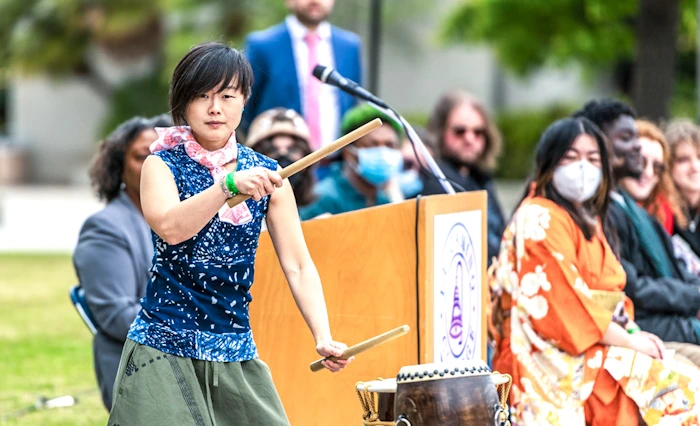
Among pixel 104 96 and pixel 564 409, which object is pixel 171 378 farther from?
pixel 104 96

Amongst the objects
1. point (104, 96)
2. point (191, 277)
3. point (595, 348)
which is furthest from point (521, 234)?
point (104, 96)

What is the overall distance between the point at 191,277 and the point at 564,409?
7.51ft

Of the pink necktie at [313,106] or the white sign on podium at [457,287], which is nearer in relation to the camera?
the white sign on podium at [457,287]

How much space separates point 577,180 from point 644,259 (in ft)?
3.41

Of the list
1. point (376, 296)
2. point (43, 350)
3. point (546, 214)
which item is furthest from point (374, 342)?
point (43, 350)

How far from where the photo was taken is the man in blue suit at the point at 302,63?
7160 millimetres

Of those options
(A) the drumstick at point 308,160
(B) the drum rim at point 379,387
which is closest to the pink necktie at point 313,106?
(B) the drum rim at point 379,387

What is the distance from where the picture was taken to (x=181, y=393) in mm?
3656

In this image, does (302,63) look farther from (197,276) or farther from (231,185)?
(231,185)

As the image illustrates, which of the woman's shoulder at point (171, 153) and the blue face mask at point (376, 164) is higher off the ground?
the woman's shoulder at point (171, 153)

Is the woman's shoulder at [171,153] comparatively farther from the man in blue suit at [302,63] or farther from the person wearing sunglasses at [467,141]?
the person wearing sunglasses at [467,141]

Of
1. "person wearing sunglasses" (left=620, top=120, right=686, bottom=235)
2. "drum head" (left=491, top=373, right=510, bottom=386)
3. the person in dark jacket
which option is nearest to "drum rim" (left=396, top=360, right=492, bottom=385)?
"drum head" (left=491, top=373, right=510, bottom=386)

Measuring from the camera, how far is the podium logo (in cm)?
490

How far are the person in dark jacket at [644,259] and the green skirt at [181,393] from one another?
2.62m
